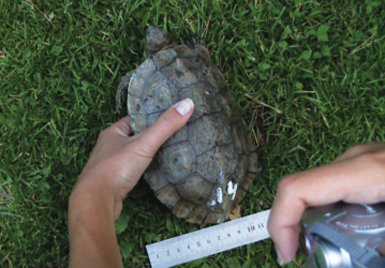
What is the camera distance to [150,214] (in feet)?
6.56

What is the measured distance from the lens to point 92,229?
141cm

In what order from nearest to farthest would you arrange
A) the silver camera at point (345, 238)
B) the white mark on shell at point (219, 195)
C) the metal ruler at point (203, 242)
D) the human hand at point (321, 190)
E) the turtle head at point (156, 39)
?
the silver camera at point (345, 238)
the human hand at point (321, 190)
the white mark on shell at point (219, 195)
the turtle head at point (156, 39)
the metal ruler at point (203, 242)

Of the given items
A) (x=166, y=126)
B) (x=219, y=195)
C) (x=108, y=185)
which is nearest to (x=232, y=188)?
(x=219, y=195)

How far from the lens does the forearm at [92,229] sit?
4.38ft

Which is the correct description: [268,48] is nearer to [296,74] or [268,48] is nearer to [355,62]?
[296,74]

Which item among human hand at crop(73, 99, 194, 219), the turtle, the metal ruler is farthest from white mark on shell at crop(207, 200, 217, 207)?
human hand at crop(73, 99, 194, 219)

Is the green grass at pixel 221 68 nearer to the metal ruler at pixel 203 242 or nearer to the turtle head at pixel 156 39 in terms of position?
the metal ruler at pixel 203 242

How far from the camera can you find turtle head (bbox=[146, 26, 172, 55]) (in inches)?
72.8

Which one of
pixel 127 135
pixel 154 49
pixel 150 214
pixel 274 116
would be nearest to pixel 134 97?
pixel 127 135

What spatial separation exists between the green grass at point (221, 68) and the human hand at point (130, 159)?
41 cm

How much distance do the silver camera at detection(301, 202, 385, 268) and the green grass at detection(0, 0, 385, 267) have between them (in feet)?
3.61

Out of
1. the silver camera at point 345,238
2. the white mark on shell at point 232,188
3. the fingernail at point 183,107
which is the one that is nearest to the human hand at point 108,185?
the fingernail at point 183,107

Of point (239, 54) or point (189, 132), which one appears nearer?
point (189, 132)

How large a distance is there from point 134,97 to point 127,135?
194mm
